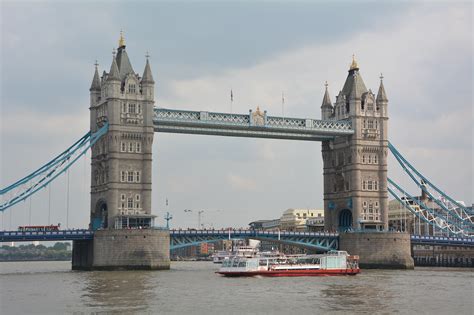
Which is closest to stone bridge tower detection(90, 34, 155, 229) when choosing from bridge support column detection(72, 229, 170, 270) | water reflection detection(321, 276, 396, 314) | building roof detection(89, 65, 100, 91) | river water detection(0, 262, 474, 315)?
building roof detection(89, 65, 100, 91)

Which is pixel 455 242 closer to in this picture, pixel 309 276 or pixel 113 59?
pixel 309 276

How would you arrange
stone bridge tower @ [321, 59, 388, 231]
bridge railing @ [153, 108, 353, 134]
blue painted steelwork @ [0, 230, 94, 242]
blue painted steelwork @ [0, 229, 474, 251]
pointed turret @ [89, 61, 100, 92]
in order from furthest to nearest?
stone bridge tower @ [321, 59, 388, 231], pointed turret @ [89, 61, 100, 92], bridge railing @ [153, 108, 353, 134], blue painted steelwork @ [0, 229, 474, 251], blue painted steelwork @ [0, 230, 94, 242]

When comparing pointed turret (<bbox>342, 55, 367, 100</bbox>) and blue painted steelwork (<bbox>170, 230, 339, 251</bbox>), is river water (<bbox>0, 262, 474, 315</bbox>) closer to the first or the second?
blue painted steelwork (<bbox>170, 230, 339, 251</bbox>)

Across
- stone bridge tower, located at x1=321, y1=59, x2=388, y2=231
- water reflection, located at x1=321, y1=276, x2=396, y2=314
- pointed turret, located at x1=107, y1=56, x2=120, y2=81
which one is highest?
pointed turret, located at x1=107, y1=56, x2=120, y2=81

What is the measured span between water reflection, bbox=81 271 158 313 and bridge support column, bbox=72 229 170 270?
588 cm

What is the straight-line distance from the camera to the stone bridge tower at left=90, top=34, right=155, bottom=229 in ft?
389

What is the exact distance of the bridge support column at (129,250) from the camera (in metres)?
111

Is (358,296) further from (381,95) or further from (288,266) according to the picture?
(381,95)

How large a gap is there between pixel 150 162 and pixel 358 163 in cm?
3530

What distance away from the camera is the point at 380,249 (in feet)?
424

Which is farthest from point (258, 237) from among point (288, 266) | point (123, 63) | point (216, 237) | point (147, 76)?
point (123, 63)

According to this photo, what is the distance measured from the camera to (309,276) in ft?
348

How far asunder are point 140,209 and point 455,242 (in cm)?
5433

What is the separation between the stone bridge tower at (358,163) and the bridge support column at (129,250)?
36.7 meters
